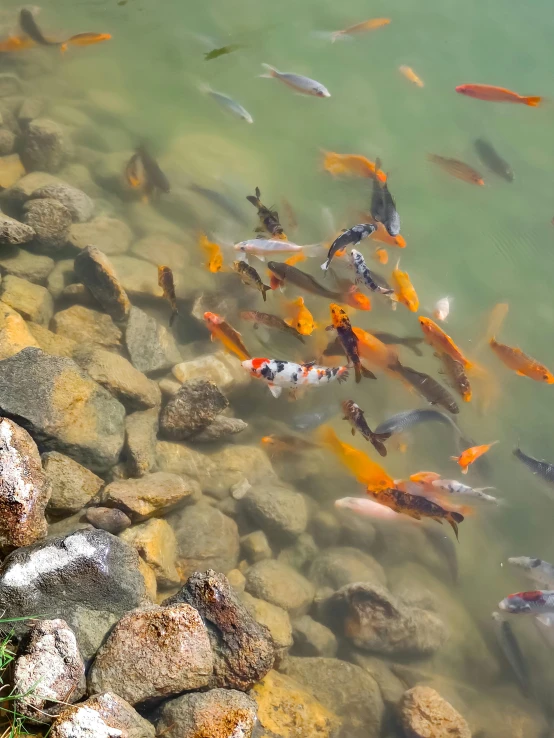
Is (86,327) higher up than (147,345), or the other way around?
(86,327)

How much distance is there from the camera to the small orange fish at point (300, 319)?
18.2 feet

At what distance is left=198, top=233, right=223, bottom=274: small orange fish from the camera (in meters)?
6.13

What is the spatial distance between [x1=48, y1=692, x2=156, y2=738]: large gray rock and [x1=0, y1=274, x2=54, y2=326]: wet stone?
3366 mm

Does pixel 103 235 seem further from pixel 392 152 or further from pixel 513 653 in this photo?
pixel 513 653

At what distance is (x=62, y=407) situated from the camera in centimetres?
375

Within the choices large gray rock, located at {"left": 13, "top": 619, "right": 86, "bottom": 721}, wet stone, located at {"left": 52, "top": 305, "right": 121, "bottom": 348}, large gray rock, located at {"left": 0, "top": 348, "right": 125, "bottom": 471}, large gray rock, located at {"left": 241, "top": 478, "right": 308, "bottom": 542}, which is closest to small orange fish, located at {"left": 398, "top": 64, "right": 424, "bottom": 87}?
wet stone, located at {"left": 52, "top": 305, "right": 121, "bottom": 348}

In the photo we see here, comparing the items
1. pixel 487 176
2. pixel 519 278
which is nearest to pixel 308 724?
pixel 519 278

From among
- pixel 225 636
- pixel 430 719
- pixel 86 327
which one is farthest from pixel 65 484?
pixel 430 719

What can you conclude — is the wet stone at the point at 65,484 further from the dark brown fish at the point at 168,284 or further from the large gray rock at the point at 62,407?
the dark brown fish at the point at 168,284

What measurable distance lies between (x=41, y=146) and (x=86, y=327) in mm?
3517

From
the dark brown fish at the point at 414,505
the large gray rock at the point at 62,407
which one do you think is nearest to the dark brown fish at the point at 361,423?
the dark brown fish at the point at 414,505

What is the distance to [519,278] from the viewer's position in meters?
9.38

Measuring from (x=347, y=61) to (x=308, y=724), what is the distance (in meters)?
12.9

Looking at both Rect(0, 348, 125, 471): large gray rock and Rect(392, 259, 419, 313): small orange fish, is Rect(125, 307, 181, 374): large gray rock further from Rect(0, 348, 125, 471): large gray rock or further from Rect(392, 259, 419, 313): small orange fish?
Rect(392, 259, 419, 313): small orange fish
